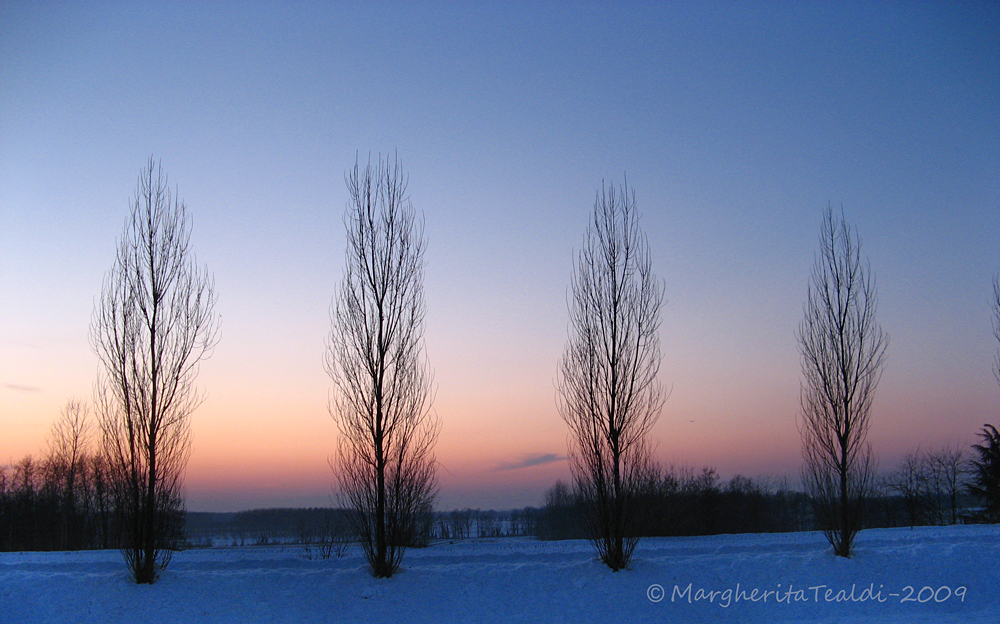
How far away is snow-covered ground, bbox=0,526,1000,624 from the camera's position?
1154 centimetres

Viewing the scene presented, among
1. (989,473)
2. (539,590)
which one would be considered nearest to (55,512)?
(539,590)

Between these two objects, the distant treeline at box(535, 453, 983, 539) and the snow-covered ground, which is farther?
the distant treeline at box(535, 453, 983, 539)

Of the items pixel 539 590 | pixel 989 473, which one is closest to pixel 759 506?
pixel 989 473

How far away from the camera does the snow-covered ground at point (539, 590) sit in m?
11.5

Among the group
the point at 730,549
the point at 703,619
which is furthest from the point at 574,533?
the point at 703,619

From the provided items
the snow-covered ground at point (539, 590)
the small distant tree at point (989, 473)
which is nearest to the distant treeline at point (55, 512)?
the snow-covered ground at point (539, 590)

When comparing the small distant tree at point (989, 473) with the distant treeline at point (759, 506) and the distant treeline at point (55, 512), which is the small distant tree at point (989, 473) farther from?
the distant treeline at point (55, 512)

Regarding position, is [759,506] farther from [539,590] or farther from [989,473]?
[539,590]

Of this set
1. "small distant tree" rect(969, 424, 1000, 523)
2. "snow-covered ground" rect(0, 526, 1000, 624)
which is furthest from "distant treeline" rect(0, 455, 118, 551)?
"small distant tree" rect(969, 424, 1000, 523)

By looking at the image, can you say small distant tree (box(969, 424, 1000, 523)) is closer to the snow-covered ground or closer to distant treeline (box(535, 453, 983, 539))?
distant treeline (box(535, 453, 983, 539))

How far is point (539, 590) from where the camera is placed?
1232 centimetres

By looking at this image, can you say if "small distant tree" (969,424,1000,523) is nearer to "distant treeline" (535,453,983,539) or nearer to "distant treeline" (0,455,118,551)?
"distant treeline" (535,453,983,539)

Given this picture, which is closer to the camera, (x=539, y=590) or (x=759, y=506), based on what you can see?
(x=539, y=590)

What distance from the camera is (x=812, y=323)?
16.6 metres
